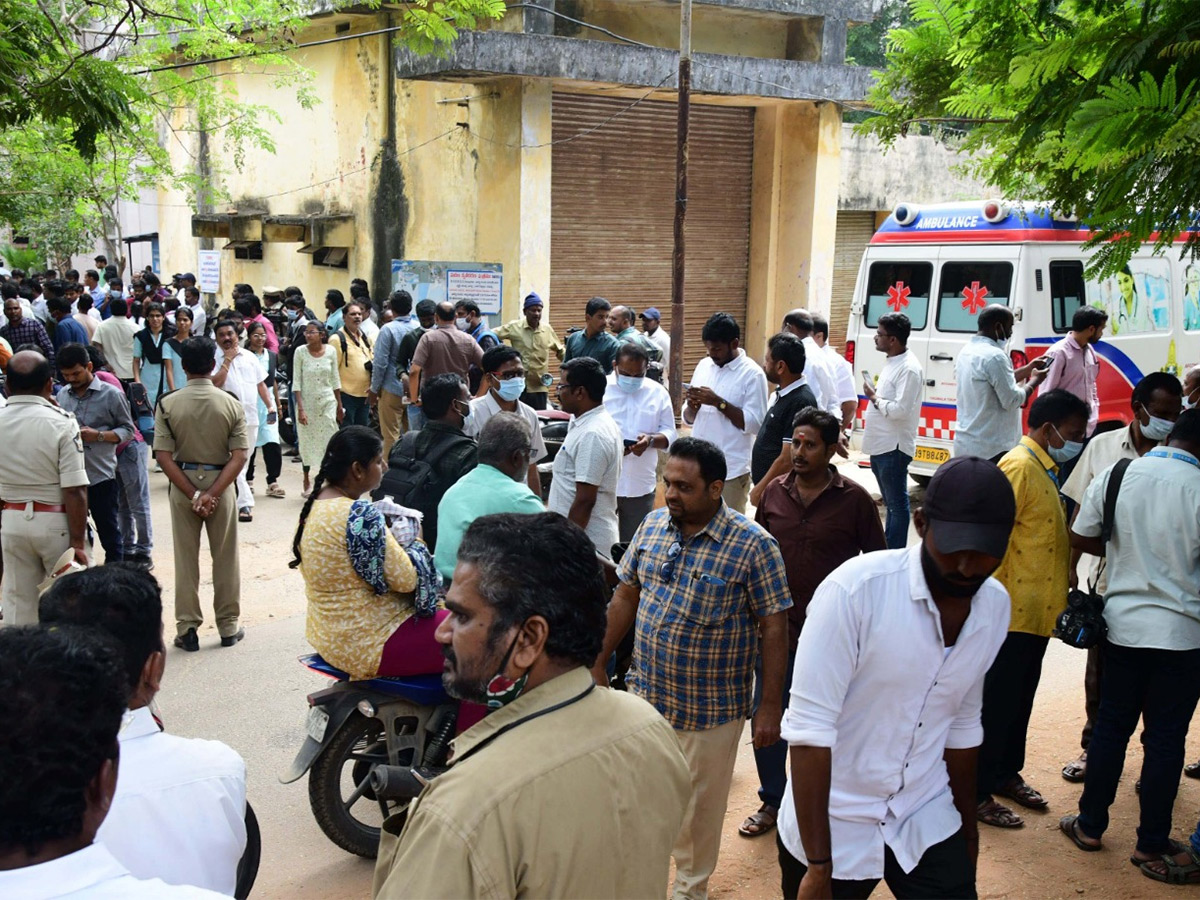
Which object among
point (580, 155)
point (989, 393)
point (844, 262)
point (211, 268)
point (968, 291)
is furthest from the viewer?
point (211, 268)

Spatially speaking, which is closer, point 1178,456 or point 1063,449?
point 1178,456

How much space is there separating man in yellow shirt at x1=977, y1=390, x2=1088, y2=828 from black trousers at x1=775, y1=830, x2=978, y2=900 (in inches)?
74.3

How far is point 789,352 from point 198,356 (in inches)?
136

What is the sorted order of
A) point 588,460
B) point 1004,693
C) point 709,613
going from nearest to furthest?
1. point 709,613
2. point 1004,693
3. point 588,460

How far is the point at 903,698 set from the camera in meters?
2.72

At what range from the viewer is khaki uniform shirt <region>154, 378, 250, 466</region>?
665 centimetres

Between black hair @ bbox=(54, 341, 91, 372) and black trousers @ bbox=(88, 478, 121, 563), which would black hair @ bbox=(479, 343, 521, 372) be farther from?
black trousers @ bbox=(88, 478, 121, 563)

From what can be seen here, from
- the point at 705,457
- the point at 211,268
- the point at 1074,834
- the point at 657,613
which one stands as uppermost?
the point at 211,268

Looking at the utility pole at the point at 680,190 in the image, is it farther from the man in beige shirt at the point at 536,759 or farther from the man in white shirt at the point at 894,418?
the man in beige shirt at the point at 536,759

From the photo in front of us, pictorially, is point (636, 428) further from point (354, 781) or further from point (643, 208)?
point (643, 208)

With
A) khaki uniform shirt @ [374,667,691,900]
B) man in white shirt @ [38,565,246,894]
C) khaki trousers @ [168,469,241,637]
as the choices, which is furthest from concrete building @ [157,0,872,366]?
khaki uniform shirt @ [374,667,691,900]

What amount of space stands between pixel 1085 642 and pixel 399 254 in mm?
13983

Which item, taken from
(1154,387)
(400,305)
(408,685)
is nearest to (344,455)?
(408,685)

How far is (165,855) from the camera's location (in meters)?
2.09
